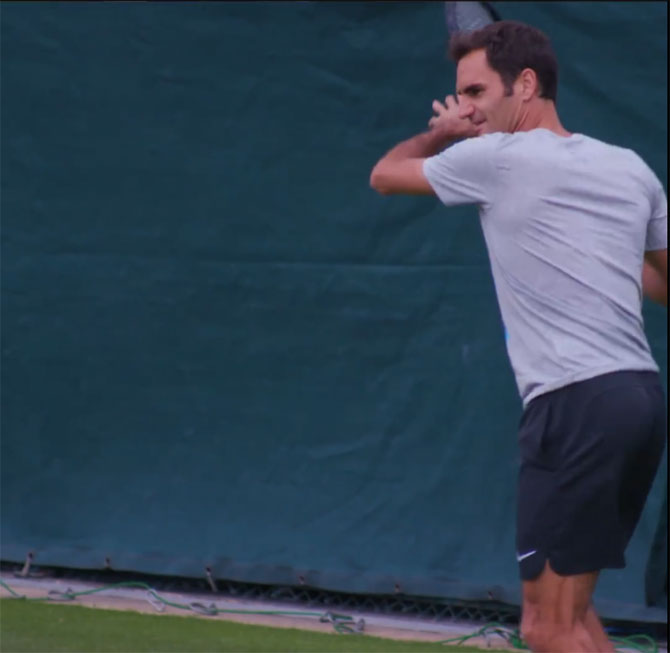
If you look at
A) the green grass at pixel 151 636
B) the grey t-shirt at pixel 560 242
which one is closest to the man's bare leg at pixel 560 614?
the grey t-shirt at pixel 560 242

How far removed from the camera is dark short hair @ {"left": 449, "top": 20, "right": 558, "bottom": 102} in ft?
9.87

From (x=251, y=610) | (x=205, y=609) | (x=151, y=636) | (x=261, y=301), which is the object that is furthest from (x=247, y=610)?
(x=261, y=301)

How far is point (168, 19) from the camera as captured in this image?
18.3 feet

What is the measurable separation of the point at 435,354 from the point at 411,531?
2.07 ft

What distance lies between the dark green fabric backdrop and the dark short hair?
2.00 m

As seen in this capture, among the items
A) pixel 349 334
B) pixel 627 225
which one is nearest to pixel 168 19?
pixel 349 334

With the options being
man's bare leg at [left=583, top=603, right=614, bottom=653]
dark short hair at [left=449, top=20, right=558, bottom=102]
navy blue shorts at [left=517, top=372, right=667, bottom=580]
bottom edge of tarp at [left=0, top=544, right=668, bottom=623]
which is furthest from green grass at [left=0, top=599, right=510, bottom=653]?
dark short hair at [left=449, top=20, right=558, bottom=102]

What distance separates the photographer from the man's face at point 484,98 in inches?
119

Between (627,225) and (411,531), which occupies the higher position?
(627,225)

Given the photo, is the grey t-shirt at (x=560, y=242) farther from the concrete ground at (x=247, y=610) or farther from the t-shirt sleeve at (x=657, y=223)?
the concrete ground at (x=247, y=610)

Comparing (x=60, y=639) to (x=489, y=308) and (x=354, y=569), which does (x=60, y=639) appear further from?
(x=489, y=308)

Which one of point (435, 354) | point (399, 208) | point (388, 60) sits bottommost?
point (435, 354)

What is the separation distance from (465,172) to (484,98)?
0.19m

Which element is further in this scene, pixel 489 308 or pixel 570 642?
pixel 489 308
